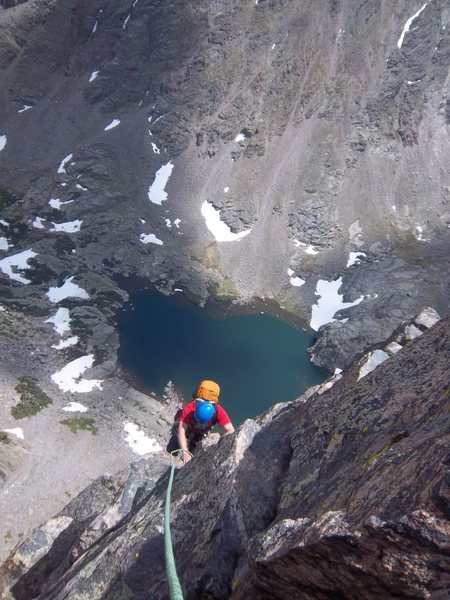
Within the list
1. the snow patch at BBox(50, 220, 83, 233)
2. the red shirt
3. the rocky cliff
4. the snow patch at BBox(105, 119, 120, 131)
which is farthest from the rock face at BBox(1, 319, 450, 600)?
the snow patch at BBox(105, 119, 120, 131)

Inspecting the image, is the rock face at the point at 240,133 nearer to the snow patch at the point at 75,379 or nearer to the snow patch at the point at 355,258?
the snow patch at the point at 355,258

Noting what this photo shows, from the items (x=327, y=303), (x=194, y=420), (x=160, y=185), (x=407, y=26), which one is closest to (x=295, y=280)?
(x=327, y=303)

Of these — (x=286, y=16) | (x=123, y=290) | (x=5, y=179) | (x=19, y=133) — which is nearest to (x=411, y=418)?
(x=123, y=290)

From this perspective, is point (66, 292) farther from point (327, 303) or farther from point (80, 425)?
point (327, 303)

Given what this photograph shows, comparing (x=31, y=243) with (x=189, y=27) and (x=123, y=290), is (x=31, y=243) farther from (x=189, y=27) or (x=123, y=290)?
(x=189, y=27)

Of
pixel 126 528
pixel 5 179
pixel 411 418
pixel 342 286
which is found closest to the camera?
pixel 411 418

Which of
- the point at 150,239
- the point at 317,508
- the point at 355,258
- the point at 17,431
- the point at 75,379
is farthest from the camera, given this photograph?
the point at 355,258

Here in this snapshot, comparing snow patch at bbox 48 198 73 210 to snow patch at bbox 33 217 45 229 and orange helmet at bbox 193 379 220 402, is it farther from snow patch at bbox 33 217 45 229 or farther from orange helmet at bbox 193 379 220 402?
orange helmet at bbox 193 379 220 402
